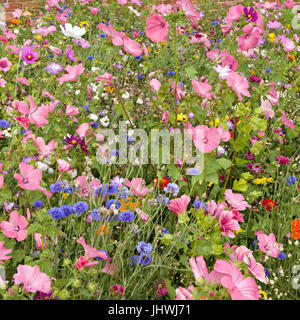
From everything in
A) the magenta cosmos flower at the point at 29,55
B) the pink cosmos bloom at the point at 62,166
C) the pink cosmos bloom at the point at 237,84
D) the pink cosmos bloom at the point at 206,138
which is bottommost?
the pink cosmos bloom at the point at 62,166

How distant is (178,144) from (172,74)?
0.93 metres

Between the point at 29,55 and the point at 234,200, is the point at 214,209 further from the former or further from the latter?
the point at 29,55

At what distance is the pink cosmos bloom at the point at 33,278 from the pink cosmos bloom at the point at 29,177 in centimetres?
29

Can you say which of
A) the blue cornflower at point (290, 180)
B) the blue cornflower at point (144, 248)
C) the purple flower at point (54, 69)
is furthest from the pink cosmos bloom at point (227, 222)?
the purple flower at point (54, 69)

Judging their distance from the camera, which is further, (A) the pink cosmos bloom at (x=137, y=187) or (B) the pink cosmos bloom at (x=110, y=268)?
(A) the pink cosmos bloom at (x=137, y=187)

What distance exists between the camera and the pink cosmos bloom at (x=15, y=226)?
3.05 feet

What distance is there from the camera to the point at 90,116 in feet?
5.49

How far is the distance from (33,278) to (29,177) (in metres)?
0.34

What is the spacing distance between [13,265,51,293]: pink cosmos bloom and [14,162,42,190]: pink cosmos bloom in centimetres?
29

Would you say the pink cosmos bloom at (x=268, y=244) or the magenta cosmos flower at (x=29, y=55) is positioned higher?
the magenta cosmos flower at (x=29, y=55)

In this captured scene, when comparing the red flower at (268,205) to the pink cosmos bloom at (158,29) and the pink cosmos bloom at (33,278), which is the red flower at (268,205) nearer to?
the pink cosmos bloom at (158,29)

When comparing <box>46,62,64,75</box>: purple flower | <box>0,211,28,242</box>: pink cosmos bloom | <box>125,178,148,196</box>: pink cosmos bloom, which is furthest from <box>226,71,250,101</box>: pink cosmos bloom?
<box>46,62,64,75</box>: purple flower

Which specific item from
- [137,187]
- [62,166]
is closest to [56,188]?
[62,166]

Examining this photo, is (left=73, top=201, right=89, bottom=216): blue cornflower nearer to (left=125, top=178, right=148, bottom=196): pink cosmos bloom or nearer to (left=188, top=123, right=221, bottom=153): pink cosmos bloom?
(left=125, top=178, right=148, bottom=196): pink cosmos bloom
